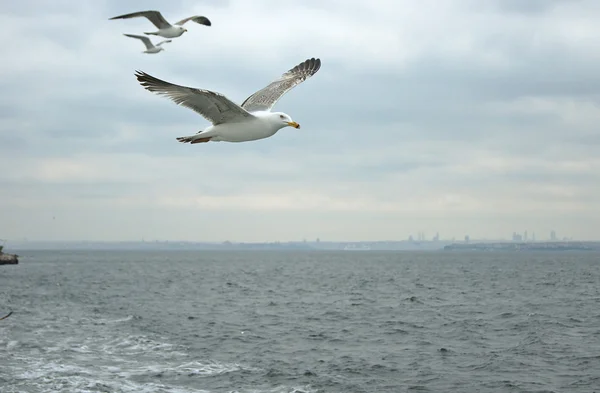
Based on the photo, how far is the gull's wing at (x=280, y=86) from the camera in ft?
41.0

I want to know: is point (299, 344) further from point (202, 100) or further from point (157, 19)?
point (202, 100)

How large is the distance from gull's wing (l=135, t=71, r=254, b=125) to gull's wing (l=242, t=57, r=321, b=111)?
170 centimetres

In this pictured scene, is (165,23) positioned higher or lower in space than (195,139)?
higher

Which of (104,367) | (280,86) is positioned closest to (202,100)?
(280,86)

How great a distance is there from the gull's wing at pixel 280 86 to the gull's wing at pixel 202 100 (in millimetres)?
1701

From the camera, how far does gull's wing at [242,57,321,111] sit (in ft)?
41.0

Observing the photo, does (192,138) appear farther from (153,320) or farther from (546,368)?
(153,320)

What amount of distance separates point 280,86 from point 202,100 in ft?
12.6

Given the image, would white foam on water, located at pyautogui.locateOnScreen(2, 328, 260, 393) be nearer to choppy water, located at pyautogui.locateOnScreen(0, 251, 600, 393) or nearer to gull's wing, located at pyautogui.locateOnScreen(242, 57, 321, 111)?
choppy water, located at pyautogui.locateOnScreen(0, 251, 600, 393)

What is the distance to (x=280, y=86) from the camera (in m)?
13.6

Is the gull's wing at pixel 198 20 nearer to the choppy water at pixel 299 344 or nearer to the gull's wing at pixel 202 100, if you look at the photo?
the gull's wing at pixel 202 100

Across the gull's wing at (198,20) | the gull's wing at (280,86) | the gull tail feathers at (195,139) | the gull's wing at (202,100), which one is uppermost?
the gull's wing at (198,20)

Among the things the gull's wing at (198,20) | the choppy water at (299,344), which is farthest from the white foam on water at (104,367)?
the gull's wing at (198,20)

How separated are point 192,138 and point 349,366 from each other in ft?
54.5
